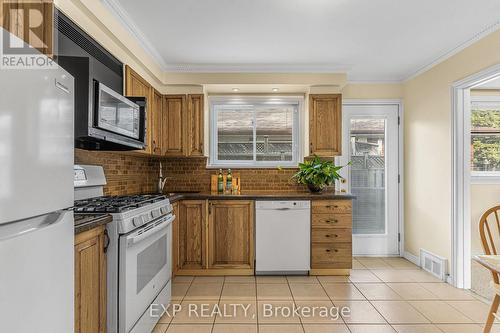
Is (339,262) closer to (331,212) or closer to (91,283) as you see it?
(331,212)

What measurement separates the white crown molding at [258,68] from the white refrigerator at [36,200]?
2.75 m

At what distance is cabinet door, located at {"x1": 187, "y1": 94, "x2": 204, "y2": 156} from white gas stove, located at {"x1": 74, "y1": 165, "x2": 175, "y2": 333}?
3.87 ft

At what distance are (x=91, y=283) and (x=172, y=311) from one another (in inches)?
49.6

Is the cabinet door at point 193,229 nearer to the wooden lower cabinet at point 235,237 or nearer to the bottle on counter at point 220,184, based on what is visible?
the wooden lower cabinet at point 235,237

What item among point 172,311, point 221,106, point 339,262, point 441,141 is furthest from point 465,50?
point 172,311

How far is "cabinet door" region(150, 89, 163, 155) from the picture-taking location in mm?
3418

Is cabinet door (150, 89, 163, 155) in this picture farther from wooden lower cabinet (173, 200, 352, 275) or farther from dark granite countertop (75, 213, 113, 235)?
dark granite countertop (75, 213, 113, 235)

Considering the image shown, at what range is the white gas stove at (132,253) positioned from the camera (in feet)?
5.95

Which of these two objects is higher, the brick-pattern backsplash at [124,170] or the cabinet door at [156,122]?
the cabinet door at [156,122]

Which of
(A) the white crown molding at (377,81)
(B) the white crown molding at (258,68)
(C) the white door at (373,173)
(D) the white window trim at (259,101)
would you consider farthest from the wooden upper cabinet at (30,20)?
(A) the white crown molding at (377,81)

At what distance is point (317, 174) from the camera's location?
12.5 feet

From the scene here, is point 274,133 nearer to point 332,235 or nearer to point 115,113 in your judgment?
point 332,235

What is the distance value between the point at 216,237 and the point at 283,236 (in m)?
0.75

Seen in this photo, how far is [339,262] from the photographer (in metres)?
3.55
